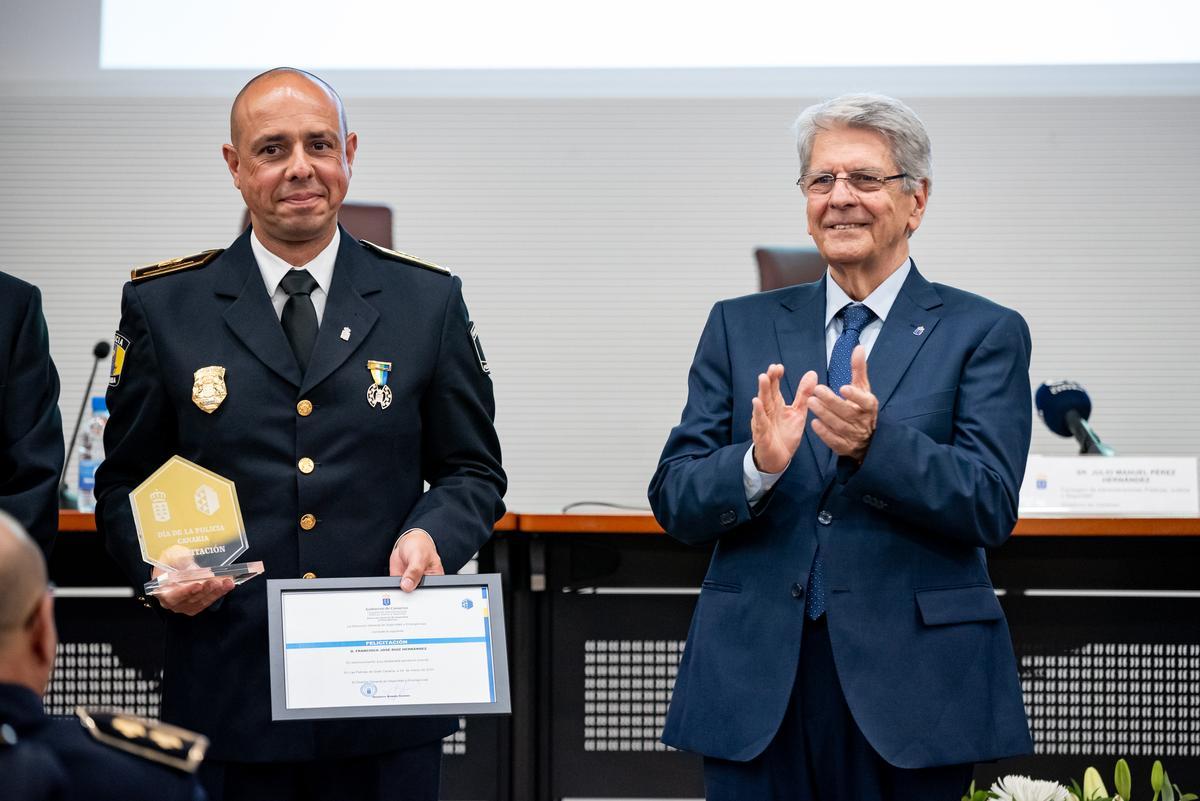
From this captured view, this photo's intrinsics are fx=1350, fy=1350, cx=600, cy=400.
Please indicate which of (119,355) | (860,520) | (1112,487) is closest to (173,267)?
(119,355)

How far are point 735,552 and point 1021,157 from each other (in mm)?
3987

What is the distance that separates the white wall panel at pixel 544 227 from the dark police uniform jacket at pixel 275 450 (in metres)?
3.50

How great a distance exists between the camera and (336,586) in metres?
1.80

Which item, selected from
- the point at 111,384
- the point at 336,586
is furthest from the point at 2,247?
the point at 336,586

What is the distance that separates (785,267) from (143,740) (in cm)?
310

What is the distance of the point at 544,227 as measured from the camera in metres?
5.55

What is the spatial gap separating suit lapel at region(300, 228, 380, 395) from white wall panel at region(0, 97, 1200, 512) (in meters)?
3.48

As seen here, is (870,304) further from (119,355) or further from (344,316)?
(119,355)

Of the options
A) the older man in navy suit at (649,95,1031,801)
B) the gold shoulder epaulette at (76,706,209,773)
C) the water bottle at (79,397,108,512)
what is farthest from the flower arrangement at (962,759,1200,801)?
the water bottle at (79,397,108,512)

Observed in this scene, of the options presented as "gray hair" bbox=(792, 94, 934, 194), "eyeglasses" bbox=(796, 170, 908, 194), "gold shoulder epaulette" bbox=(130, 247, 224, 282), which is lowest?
"gold shoulder epaulette" bbox=(130, 247, 224, 282)

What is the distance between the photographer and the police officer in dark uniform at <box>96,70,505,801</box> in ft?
6.22

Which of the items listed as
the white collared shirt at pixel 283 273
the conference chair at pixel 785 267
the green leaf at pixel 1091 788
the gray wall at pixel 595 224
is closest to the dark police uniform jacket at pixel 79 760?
the white collared shirt at pixel 283 273

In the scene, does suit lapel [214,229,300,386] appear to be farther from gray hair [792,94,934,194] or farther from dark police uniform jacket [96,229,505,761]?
gray hair [792,94,934,194]

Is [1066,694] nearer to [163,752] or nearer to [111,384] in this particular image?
[111,384]
